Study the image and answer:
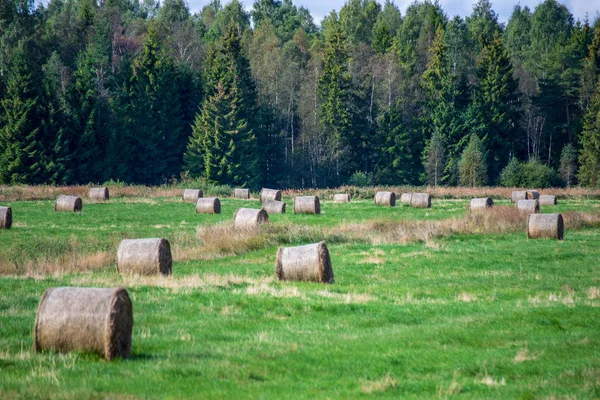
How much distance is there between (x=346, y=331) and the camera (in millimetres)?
15031

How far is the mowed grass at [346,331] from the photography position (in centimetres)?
1108

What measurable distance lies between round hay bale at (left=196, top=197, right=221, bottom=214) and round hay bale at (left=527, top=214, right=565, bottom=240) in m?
19.6

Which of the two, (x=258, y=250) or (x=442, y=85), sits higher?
(x=442, y=85)

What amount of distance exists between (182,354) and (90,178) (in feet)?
224

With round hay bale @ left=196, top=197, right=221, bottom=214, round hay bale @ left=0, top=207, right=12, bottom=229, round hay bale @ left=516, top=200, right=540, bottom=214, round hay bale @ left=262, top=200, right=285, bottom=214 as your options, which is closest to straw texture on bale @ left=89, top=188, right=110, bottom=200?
round hay bale @ left=196, top=197, right=221, bottom=214

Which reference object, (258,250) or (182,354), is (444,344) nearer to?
(182,354)

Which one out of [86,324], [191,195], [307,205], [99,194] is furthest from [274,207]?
[86,324]

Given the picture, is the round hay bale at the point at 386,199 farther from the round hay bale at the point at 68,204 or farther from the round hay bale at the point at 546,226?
the round hay bale at the point at 546,226

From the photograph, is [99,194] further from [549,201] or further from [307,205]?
[549,201]

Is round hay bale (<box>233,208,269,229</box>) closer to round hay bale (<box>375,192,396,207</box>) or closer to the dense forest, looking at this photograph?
round hay bale (<box>375,192,396,207</box>)

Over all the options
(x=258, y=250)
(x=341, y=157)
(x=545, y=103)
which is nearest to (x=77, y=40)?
(x=341, y=157)

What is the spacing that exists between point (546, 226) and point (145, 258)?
1754cm

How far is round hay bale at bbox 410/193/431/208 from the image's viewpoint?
55.7m

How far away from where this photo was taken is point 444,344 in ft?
46.1
